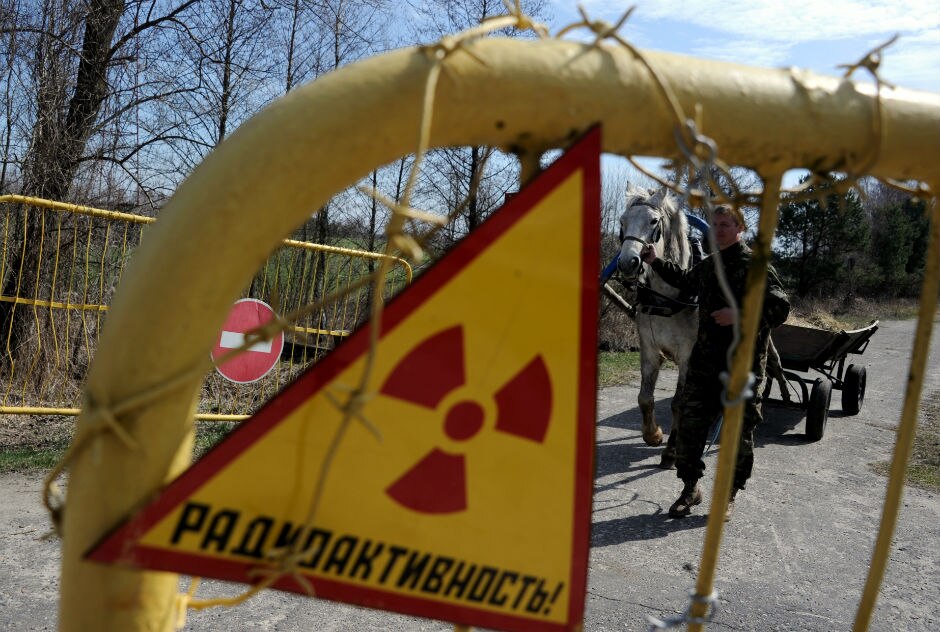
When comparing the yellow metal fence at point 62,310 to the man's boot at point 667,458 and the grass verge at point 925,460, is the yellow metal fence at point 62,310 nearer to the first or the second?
the man's boot at point 667,458

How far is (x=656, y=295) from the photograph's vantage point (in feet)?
22.1

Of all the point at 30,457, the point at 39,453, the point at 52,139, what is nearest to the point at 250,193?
the point at 30,457

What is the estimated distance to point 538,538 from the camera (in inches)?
41.9

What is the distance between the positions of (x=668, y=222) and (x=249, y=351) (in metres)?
3.66

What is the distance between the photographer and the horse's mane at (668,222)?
6.39 m

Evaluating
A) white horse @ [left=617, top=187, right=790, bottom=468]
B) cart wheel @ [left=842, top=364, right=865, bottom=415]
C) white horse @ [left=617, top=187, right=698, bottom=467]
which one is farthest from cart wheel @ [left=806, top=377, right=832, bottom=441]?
white horse @ [left=617, top=187, right=698, bottom=467]

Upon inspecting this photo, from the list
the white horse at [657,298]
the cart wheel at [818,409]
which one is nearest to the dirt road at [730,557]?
Result: the cart wheel at [818,409]

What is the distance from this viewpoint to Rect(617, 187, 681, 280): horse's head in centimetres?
596

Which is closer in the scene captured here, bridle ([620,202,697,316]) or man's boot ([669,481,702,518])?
man's boot ([669,481,702,518])

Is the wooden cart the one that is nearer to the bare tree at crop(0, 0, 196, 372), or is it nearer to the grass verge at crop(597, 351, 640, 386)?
the grass verge at crop(597, 351, 640, 386)

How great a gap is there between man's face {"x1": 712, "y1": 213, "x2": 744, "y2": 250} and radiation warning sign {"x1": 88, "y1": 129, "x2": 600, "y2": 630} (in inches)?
150

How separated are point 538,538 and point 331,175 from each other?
58cm

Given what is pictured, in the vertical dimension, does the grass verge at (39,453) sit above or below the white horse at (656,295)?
below

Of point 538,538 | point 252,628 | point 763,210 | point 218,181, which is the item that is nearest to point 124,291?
point 218,181
